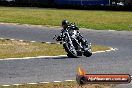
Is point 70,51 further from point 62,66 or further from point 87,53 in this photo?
point 62,66

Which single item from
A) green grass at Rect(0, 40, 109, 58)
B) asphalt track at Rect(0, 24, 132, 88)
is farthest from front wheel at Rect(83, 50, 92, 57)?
green grass at Rect(0, 40, 109, 58)

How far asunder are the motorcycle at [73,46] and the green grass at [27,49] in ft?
3.51

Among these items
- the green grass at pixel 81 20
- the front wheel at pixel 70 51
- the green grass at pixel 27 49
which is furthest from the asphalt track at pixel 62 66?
the green grass at pixel 81 20

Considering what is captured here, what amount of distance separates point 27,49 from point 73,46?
311cm

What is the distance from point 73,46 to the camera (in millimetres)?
17047

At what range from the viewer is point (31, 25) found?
34.1 metres

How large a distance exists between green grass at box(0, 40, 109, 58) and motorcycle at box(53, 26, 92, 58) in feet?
3.51

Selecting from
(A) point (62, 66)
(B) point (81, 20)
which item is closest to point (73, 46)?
(A) point (62, 66)

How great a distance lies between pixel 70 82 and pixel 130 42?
1271cm

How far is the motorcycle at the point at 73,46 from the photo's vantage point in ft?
55.5

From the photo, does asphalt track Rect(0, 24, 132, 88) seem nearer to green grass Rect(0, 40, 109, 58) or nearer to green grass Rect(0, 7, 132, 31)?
green grass Rect(0, 40, 109, 58)

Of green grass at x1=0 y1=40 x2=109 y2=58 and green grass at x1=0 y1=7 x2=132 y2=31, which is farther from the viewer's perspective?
green grass at x1=0 y1=7 x2=132 y2=31

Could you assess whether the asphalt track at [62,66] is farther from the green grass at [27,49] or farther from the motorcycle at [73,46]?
the green grass at [27,49]

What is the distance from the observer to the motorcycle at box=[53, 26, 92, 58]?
1691 cm
